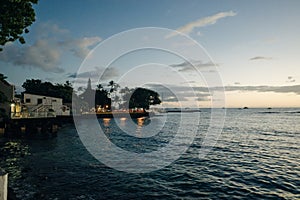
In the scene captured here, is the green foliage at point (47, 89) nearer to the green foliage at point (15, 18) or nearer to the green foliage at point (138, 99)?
the green foliage at point (138, 99)

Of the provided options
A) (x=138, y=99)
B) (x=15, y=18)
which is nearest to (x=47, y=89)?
(x=138, y=99)

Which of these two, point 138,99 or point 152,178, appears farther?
point 138,99

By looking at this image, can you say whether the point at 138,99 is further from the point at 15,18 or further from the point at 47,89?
the point at 15,18

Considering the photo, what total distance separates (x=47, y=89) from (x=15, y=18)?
9129 centimetres

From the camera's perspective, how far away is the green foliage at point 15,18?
1375 cm

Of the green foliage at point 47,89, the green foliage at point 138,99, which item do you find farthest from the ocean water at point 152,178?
the green foliage at point 138,99

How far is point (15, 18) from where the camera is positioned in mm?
14188

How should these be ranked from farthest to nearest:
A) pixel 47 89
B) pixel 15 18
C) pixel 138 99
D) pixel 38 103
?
pixel 138 99 → pixel 47 89 → pixel 38 103 → pixel 15 18

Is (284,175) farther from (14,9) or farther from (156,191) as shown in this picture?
(14,9)

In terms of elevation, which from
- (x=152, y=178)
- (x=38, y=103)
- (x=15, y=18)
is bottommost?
(x=152, y=178)

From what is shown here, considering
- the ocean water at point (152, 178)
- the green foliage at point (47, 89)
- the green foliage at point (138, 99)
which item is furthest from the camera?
the green foliage at point (138, 99)

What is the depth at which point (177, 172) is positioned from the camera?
18.0m

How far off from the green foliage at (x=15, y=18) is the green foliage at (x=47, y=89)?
7417 cm

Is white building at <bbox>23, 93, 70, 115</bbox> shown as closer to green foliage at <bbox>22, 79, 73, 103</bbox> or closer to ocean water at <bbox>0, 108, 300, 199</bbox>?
green foliage at <bbox>22, 79, 73, 103</bbox>
